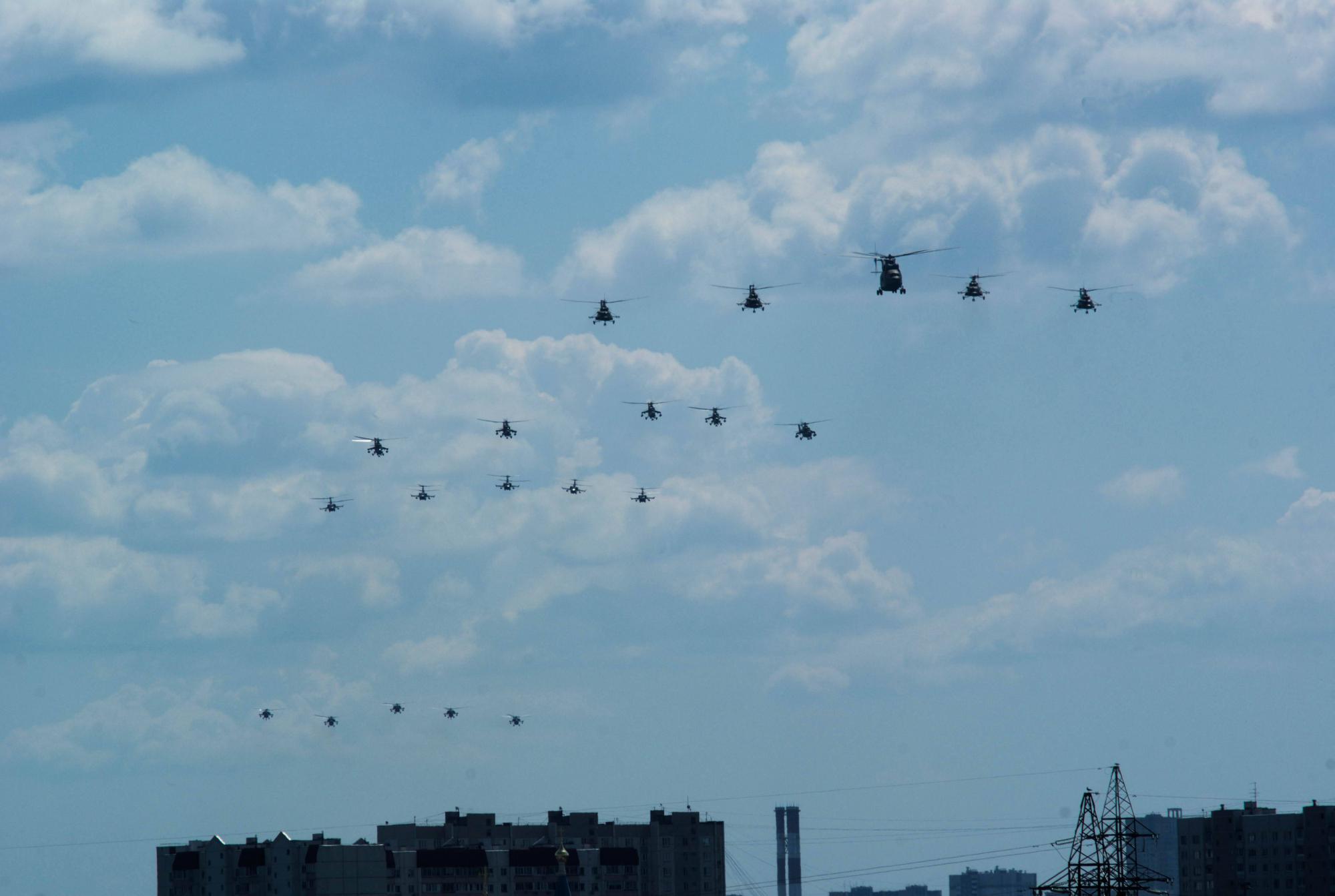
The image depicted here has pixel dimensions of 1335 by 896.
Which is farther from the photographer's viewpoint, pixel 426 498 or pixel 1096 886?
pixel 426 498

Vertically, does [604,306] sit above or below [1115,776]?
above

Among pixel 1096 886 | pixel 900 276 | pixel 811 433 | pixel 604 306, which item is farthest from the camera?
pixel 811 433

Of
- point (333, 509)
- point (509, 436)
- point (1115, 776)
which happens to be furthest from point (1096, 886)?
point (333, 509)

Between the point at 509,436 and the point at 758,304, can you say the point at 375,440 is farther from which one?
the point at 758,304

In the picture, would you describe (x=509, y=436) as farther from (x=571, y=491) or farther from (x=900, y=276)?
(x=900, y=276)

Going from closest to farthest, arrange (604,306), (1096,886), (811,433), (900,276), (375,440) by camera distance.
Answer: (1096,886), (900,276), (604,306), (811,433), (375,440)

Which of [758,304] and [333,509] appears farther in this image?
[333,509]

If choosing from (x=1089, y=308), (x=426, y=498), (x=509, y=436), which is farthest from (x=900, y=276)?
(x=426, y=498)

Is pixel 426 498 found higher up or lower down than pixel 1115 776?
higher up
